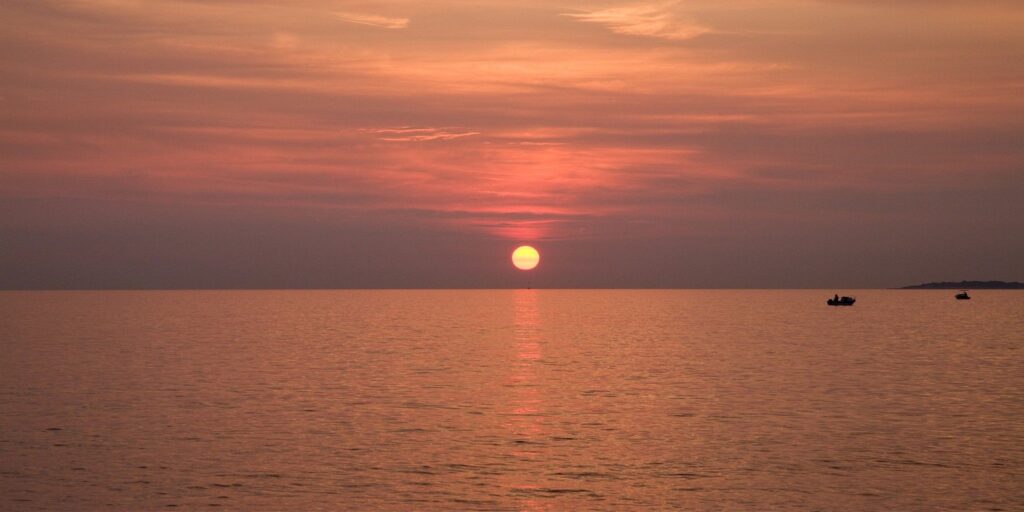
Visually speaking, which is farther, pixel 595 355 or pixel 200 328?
pixel 200 328

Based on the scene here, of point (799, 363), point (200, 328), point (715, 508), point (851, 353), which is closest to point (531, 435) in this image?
point (715, 508)

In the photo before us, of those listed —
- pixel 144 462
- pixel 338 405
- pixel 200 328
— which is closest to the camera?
pixel 144 462

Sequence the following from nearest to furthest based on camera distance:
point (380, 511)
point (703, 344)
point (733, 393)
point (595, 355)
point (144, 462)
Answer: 1. point (380, 511)
2. point (144, 462)
3. point (733, 393)
4. point (595, 355)
5. point (703, 344)

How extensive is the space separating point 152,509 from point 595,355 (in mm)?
76163

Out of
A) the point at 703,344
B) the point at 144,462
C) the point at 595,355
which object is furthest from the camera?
the point at 703,344

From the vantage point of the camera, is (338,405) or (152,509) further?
(338,405)

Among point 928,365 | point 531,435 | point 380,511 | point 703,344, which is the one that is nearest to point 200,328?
point 703,344

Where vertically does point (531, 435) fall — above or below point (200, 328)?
above

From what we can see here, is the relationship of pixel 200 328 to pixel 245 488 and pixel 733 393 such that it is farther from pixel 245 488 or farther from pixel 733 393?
pixel 245 488

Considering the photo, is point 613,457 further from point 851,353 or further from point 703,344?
point 703,344

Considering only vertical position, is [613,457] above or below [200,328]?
above

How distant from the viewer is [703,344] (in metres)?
131

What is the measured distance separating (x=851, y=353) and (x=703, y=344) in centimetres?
2209

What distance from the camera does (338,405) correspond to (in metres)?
63.3
